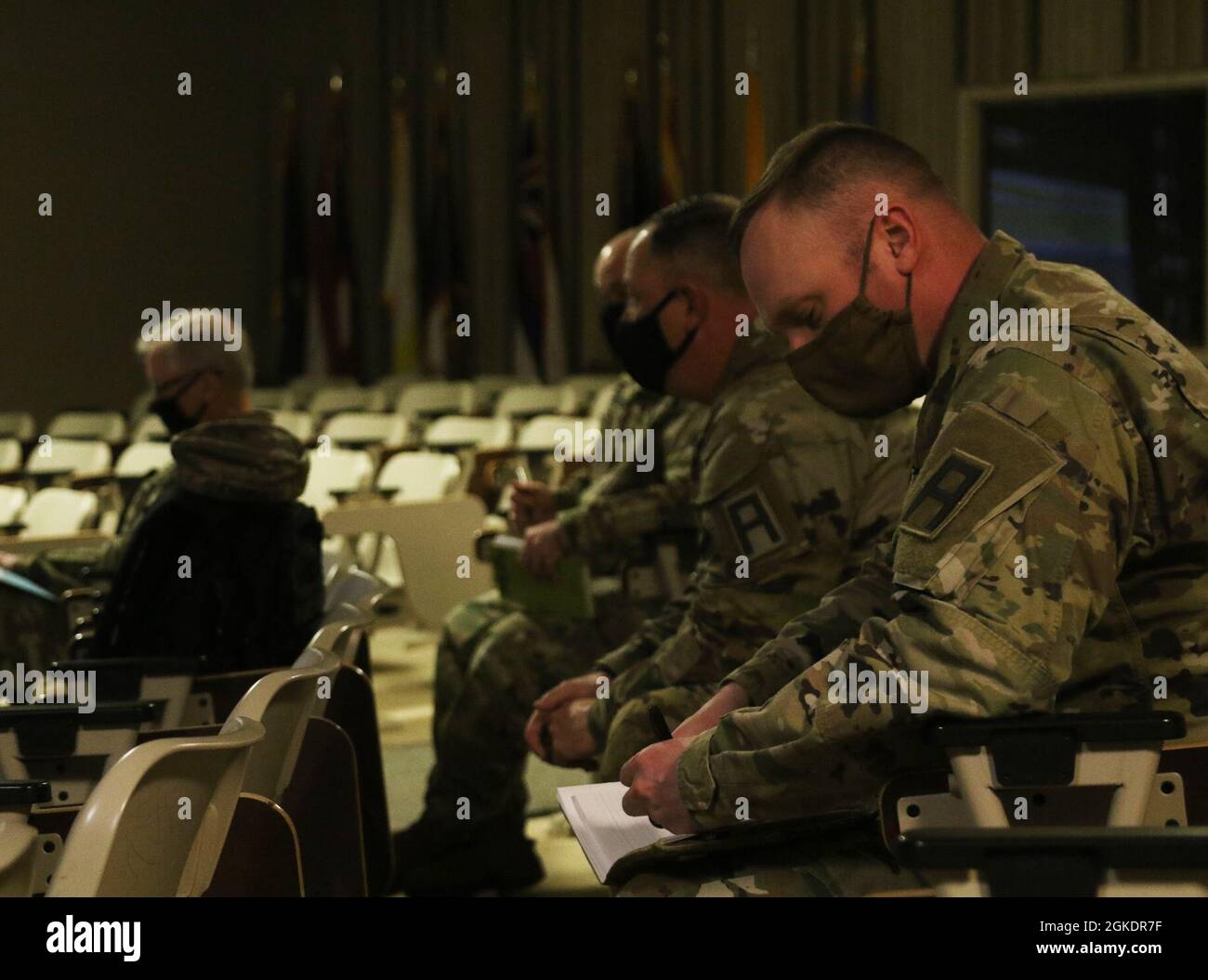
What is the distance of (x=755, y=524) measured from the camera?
247 cm

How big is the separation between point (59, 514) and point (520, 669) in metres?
2.83

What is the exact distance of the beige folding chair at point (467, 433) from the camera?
8109mm

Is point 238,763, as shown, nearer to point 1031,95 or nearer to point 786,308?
point 786,308

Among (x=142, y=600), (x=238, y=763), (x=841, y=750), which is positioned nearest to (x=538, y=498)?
(x=142, y=600)

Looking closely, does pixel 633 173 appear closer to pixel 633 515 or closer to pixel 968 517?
pixel 633 515

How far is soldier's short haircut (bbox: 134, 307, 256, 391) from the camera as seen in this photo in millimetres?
3676

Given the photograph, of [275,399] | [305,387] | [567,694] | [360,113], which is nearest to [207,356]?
[567,694]

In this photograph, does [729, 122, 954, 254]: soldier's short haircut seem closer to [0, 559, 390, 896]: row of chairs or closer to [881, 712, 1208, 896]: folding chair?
[881, 712, 1208, 896]: folding chair

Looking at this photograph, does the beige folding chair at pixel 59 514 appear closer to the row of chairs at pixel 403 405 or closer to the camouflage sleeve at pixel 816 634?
the row of chairs at pixel 403 405

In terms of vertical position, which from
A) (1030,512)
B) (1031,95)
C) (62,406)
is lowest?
(62,406)

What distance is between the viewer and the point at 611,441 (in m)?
4.14

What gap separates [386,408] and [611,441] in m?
6.72

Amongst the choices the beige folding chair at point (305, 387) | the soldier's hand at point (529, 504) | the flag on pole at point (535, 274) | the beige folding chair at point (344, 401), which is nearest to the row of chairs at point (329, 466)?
the beige folding chair at point (344, 401)
